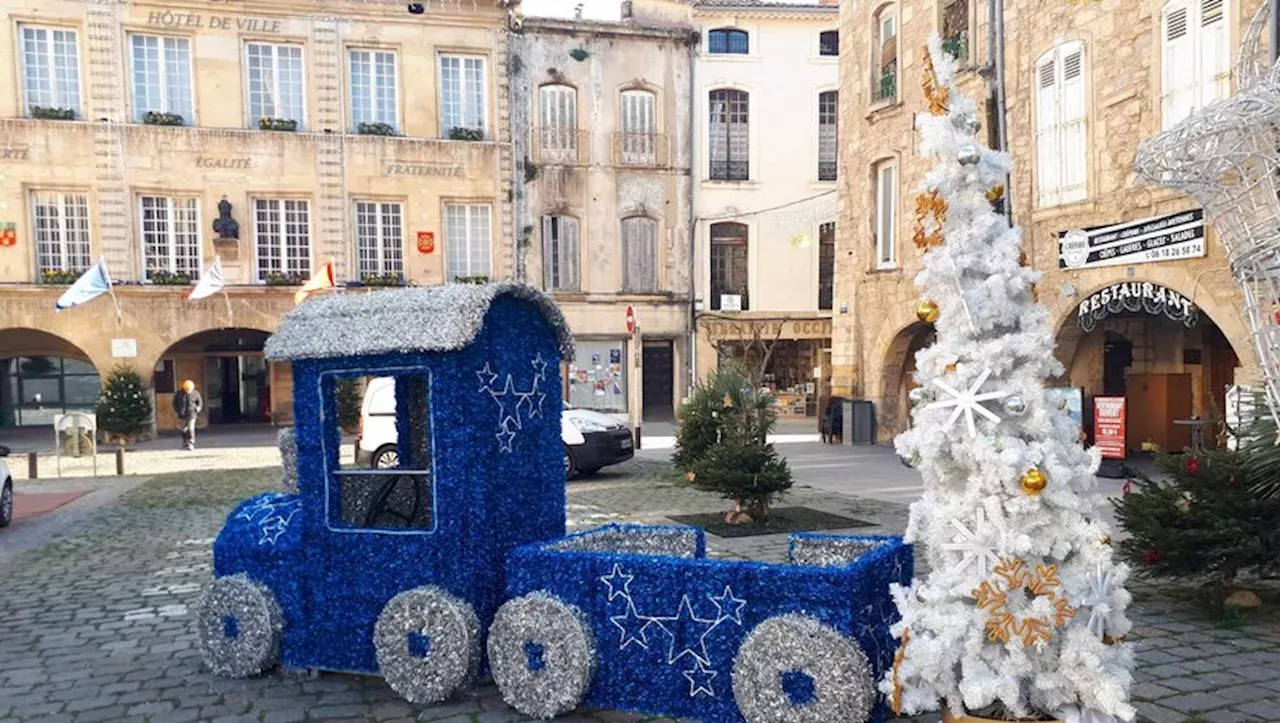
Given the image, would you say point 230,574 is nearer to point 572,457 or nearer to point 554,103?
point 572,457

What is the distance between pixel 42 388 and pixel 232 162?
1101cm

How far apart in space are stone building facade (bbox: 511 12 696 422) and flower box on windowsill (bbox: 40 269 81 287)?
38.3ft

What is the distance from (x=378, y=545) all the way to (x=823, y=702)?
2547 mm

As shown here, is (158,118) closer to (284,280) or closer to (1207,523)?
(284,280)

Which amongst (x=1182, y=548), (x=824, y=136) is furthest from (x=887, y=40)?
(x=1182, y=548)

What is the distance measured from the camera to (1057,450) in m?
3.63

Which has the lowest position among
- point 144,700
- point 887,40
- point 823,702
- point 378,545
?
point 144,700

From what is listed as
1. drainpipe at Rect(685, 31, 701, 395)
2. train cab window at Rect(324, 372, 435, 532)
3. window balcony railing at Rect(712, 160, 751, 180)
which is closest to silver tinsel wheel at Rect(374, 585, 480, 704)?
train cab window at Rect(324, 372, 435, 532)

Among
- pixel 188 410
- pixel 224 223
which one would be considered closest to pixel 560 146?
pixel 224 223

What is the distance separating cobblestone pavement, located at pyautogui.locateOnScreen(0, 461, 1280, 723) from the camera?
482 cm

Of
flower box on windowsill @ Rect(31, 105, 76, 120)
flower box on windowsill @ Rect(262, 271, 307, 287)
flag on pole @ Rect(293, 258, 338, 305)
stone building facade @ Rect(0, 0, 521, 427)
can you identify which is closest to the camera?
flag on pole @ Rect(293, 258, 338, 305)

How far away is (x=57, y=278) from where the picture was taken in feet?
74.9

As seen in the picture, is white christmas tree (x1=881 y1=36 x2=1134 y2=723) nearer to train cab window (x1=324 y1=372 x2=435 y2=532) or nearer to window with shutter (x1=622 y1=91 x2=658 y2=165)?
train cab window (x1=324 y1=372 x2=435 y2=532)

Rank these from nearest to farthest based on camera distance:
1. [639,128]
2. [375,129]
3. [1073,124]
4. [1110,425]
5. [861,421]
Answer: [1073,124] < [1110,425] < [861,421] < [375,129] < [639,128]
